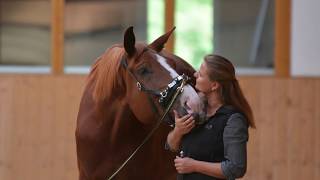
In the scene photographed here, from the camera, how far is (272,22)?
7324 millimetres

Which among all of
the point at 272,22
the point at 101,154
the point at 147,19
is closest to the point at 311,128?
the point at 272,22

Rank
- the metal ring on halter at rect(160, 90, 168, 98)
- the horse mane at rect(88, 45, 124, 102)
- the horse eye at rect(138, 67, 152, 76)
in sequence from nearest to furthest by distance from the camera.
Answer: the metal ring on halter at rect(160, 90, 168, 98) → the horse eye at rect(138, 67, 152, 76) → the horse mane at rect(88, 45, 124, 102)

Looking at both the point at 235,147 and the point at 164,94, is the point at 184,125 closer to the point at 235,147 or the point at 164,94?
the point at 235,147

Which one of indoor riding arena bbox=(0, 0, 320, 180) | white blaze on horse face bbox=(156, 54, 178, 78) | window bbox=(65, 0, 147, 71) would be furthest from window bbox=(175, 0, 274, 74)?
white blaze on horse face bbox=(156, 54, 178, 78)

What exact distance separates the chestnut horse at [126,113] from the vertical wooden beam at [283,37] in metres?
2.56

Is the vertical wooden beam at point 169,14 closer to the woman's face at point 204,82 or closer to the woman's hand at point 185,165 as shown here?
the woman's face at point 204,82

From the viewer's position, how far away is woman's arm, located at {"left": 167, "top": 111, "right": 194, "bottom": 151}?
3.46 m

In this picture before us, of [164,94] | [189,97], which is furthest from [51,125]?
[189,97]

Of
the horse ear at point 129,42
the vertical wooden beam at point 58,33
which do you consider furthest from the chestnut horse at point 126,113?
the vertical wooden beam at point 58,33

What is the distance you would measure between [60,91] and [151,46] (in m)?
3.01

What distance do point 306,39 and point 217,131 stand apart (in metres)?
3.96

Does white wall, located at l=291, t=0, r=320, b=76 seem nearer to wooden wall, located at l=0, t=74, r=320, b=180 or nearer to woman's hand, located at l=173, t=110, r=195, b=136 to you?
wooden wall, located at l=0, t=74, r=320, b=180

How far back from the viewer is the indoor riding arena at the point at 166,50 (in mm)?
7027

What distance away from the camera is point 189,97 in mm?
3773
